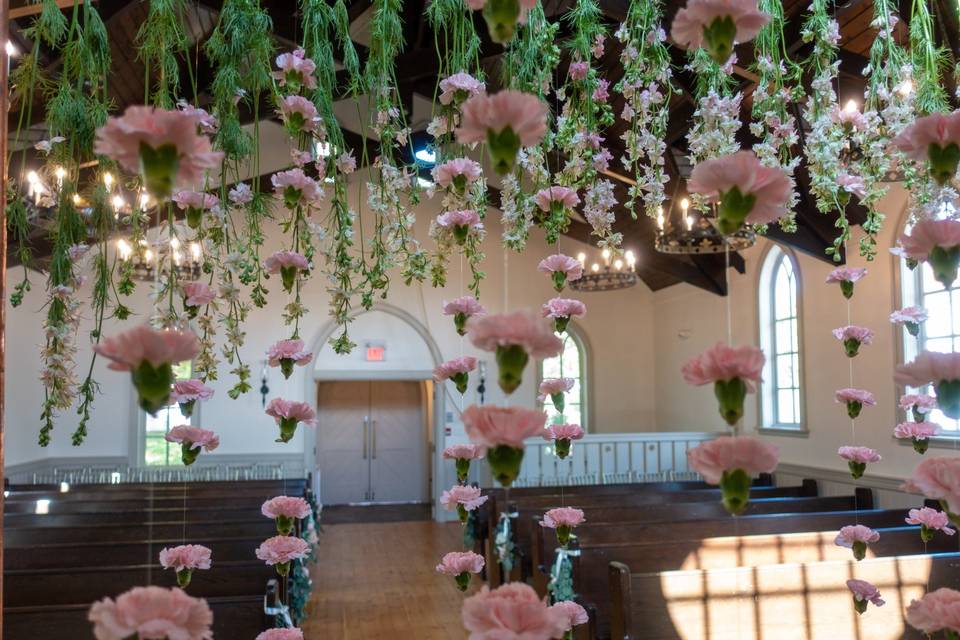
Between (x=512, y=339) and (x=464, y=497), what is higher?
(x=512, y=339)

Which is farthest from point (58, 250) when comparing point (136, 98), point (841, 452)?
point (136, 98)

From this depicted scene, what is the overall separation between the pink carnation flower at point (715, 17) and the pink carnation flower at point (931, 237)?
389mm

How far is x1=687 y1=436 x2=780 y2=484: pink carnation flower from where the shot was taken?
0.95m

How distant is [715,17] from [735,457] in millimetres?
558

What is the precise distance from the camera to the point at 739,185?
1018 millimetres

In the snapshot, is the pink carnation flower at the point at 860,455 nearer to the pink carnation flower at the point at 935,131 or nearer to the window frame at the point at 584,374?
the pink carnation flower at the point at 935,131

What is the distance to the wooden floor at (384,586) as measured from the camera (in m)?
6.15

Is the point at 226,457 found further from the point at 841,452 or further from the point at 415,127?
the point at 841,452

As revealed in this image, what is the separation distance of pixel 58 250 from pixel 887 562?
3492 mm

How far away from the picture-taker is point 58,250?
216 centimetres

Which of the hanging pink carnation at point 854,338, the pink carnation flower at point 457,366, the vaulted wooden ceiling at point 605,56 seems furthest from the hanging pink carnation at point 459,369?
the vaulted wooden ceiling at point 605,56

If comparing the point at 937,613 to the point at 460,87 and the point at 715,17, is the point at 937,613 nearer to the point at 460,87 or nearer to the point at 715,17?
the point at 715,17

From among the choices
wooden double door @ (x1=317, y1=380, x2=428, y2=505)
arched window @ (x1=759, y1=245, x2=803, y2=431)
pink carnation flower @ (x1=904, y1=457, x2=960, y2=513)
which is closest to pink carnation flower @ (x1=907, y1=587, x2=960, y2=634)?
pink carnation flower @ (x1=904, y1=457, x2=960, y2=513)

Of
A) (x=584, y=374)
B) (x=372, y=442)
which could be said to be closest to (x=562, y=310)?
(x=584, y=374)
